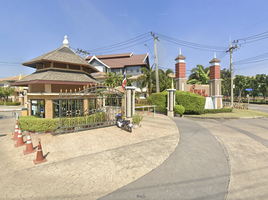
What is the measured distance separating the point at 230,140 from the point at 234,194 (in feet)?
16.0

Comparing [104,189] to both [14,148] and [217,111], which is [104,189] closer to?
[14,148]

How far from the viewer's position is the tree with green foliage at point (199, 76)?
29.0 metres

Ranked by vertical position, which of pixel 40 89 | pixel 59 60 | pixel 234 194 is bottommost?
pixel 234 194

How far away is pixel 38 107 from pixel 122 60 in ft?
107

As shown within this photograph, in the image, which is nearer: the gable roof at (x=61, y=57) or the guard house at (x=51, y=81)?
the guard house at (x=51, y=81)

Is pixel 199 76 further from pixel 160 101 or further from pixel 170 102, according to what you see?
pixel 170 102

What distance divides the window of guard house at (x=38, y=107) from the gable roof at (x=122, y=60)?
28674 millimetres

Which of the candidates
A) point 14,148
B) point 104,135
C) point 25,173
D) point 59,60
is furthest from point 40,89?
point 25,173

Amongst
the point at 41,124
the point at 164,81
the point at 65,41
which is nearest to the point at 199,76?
the point at 164,81

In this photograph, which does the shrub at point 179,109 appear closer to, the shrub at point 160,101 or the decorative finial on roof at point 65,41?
the shrub at point 160,101

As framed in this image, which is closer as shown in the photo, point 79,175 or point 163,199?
point 163,199

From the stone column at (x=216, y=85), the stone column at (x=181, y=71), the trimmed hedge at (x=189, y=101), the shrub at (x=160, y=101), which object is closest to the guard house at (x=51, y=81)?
the shrub at (x=160, y=101)

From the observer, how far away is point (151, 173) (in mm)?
4301

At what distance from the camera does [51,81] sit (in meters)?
9.27
